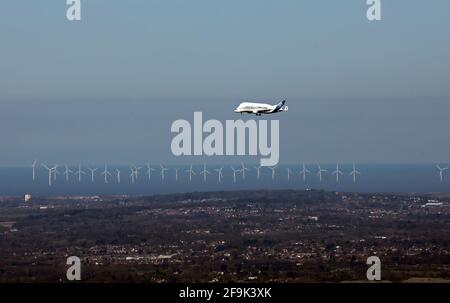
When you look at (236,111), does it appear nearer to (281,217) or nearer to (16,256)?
(16,256)

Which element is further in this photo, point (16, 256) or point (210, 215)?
point (210, 215)

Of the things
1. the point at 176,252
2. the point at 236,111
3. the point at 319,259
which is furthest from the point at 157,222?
the point at 236,111

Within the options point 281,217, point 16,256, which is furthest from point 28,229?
point 281,217

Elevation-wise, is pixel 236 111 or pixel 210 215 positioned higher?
pixel 236 111
